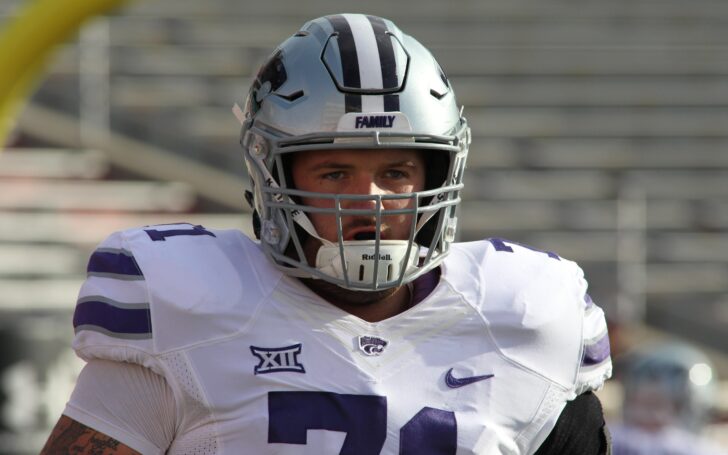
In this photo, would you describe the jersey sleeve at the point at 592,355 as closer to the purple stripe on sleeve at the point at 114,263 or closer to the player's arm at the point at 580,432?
the player's arm at the point at 580,432

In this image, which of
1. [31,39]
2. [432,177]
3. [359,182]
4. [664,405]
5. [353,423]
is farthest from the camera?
[664,405]

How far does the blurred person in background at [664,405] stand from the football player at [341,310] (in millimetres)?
3107

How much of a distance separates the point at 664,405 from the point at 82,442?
3.72 metres

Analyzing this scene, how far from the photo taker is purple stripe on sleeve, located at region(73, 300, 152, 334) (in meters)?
2.05

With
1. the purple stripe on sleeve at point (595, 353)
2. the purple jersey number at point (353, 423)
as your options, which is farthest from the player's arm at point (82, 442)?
the purple stripe on sleeve at point (595, 353)

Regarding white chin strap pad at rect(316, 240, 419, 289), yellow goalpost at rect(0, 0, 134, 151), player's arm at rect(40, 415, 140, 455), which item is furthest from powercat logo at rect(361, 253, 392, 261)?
yellow goalpost at rect(0, 0, 134, 151)

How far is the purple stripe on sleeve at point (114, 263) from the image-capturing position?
2.10 m

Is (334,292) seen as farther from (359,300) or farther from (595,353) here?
(595,353)

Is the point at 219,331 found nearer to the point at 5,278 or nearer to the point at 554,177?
the point at 5,278

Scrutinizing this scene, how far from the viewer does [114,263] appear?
83.1 inches

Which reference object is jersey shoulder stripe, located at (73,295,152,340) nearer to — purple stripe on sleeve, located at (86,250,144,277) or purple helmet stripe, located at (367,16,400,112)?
purple stripe on sleeve, located at (86,250,144,277)

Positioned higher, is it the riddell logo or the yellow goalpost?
the yellow goalpost

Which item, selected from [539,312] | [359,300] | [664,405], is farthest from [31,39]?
[664,405]

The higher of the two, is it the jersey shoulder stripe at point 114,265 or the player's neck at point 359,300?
the jersey shoulder stripe at point 114,265
